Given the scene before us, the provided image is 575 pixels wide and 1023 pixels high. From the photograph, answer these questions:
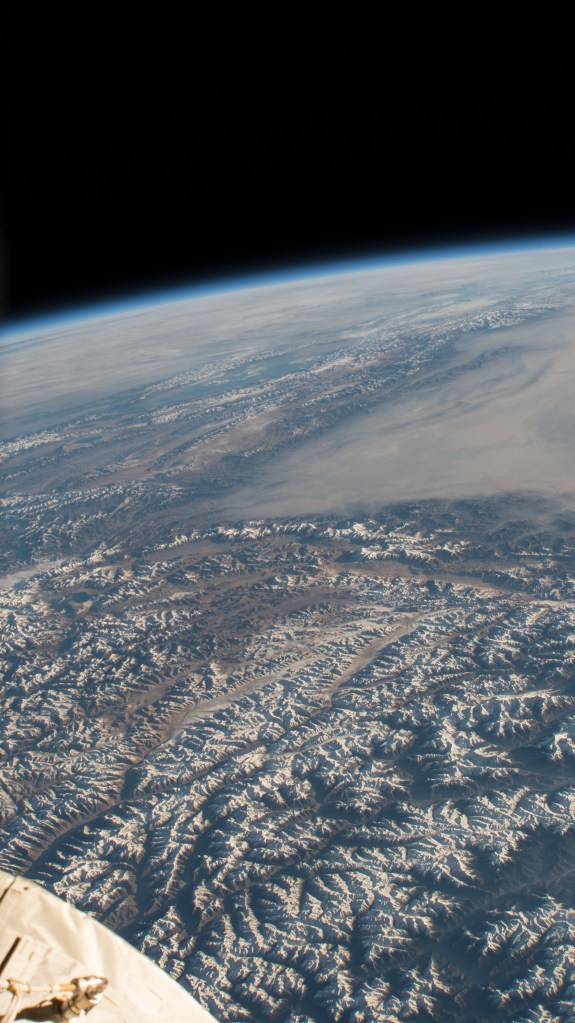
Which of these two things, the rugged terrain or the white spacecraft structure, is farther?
the rugged terrain

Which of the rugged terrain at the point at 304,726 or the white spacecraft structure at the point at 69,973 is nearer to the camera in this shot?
the white spacecraft structure at the point at 69,973

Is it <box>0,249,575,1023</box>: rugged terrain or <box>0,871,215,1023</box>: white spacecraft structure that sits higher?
<box>0,871,215,1023</box>: white spacecraft structure

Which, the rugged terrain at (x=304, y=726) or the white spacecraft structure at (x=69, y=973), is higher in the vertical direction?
the white spacecraft structure at (x=69, y=973)

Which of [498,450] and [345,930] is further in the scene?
[498,450]

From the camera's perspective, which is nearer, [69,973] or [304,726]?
[69,973]

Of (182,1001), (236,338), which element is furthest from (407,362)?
(182,1001)

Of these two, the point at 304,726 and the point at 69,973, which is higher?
the point at 69,973

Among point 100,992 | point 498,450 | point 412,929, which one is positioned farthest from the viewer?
point 498,450

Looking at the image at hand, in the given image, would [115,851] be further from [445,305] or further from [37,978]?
[445,305]
